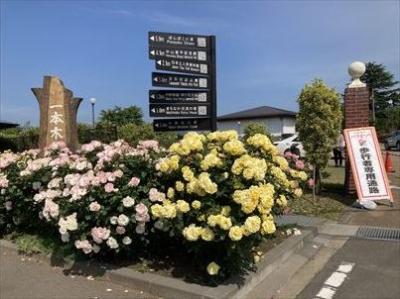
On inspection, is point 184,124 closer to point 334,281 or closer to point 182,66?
point 182,66

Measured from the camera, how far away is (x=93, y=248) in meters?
5.61

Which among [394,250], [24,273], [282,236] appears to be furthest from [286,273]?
[24,273]

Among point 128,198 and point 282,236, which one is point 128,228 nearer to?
point 128,198

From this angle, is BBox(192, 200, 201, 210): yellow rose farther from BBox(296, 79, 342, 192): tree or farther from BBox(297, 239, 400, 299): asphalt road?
BBox(296, 79, 342, 192): tree

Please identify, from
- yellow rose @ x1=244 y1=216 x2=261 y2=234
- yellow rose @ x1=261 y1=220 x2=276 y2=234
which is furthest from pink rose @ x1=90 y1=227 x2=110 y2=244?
yellow rose @ x1=261 y1=220 x2=276 y2=234

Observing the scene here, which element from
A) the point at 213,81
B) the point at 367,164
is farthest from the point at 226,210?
the point at 367,164

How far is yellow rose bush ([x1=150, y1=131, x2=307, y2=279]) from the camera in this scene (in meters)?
4.95

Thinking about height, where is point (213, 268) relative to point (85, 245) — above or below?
below

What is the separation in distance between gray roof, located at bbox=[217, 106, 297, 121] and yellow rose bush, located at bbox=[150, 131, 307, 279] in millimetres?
44227

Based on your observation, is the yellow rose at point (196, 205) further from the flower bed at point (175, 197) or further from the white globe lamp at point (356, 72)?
the white globe lamp at point (356, 72)

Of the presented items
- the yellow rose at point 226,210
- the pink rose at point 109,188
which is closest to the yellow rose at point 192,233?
the yellow rose at point 226,210

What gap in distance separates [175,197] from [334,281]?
216cm

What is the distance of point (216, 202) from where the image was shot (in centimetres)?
514

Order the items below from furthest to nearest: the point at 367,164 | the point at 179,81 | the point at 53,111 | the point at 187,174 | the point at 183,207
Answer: the point at 367,164 < the point at 53,111 < the point at 179,81 < the point at 187,174 < the point at 183,207
